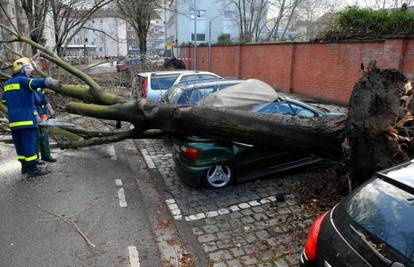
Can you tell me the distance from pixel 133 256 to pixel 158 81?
24.1ft

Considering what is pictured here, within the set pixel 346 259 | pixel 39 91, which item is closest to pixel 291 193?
pixel 346 259

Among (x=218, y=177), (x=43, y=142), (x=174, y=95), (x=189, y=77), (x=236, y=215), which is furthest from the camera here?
(x=189, y=77)

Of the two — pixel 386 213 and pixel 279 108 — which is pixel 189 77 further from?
pixel 386 213

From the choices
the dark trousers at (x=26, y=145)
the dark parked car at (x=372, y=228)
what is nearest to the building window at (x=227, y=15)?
the dark trousers at (x=26, y=145)

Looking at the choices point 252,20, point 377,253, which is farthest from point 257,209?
point 252,20

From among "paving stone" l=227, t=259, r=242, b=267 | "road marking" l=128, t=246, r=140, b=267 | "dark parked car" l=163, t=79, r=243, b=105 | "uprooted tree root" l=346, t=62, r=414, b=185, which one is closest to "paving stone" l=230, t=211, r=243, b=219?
"paving stone" l=227, t=259, r=242, b=267

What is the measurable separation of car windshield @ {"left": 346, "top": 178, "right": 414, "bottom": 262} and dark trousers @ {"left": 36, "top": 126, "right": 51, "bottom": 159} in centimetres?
608

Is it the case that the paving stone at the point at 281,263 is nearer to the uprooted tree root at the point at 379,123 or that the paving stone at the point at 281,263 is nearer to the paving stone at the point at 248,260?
the paving stone at the point at 248,260

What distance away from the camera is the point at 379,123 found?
4059mm

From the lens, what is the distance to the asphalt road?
3857 mm

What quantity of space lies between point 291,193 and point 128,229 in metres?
2.54

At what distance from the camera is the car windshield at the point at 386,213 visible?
206cm

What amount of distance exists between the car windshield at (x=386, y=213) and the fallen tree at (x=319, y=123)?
5.57ft

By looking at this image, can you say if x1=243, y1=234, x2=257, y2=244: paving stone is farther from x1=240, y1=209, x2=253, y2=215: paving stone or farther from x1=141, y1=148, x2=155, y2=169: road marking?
x1=141, y1=148, x2=155, y2=169: road marking
